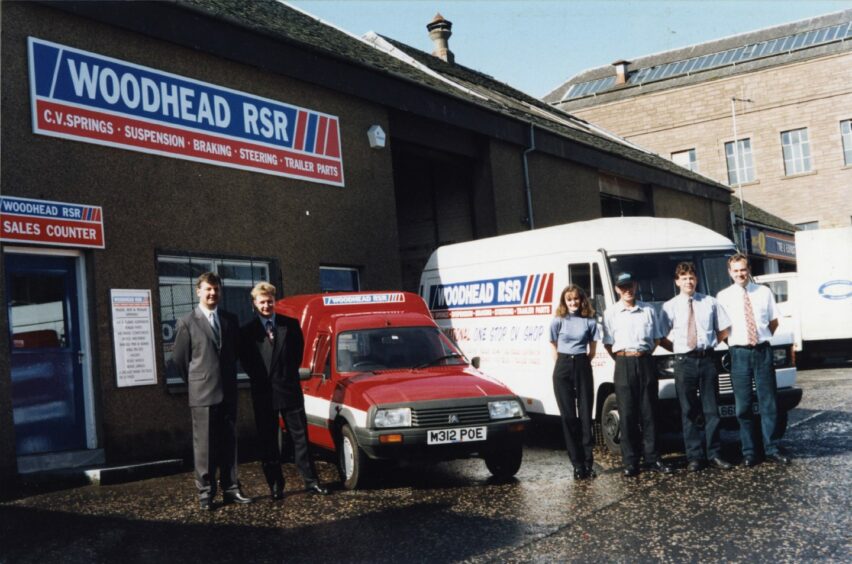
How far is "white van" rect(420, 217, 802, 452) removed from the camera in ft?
33.7

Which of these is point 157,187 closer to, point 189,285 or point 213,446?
point 189,285

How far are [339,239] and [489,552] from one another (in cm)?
890

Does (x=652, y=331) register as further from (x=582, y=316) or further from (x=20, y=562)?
(x=20, y=562)

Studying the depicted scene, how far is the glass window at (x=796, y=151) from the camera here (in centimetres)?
4238

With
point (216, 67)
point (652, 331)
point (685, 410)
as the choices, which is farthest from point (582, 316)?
point (216, 67)

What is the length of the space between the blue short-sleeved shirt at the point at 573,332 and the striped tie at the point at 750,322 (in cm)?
151

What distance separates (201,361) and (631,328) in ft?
13.4

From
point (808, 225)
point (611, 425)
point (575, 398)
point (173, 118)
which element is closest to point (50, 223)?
point (173, 118)

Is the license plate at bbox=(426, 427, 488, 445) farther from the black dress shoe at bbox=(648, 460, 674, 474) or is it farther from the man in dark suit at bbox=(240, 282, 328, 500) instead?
the black dress shoe at bbox=(648, 460, 674, 474)

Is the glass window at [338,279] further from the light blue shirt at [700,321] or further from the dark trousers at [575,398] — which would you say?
the light blue shirt at [700,321]

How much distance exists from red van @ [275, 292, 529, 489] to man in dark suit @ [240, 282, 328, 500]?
0.29 meters

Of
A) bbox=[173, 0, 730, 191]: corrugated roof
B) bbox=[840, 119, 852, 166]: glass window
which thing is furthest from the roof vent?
bbox=[173, 0, 730, 191]: corrugated roof

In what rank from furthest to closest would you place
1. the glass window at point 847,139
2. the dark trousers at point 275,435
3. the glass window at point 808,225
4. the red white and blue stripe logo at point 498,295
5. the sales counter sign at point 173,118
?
the glass window at point 808,225, the glass window at point 847,139, the red white and blue stripe logo at point 498,295, the sales counter sign at point 173,118, the dark trousers at point 275,435

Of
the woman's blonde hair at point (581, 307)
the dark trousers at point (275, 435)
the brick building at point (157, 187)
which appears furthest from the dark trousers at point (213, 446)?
the woman's blonde hair at point (581, 307)
